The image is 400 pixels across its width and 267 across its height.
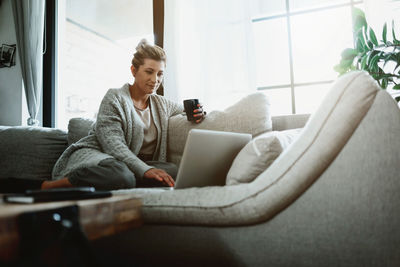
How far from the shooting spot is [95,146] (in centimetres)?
164

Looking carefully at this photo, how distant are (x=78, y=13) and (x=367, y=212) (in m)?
4.04

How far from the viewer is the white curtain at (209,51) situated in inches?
96.4

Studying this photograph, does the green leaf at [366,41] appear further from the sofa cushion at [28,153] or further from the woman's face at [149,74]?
the sofa cushion at [28,153]

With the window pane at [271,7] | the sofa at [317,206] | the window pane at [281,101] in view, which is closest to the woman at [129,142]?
the sofa at [317,206]

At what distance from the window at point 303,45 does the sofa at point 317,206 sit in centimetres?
199

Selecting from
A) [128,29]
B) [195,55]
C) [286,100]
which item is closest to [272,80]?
[286,100]

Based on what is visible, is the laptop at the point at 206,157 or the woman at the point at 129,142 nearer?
the laptop at the point at 206,157

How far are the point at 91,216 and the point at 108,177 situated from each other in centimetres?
80

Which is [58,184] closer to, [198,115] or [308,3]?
[198,115]

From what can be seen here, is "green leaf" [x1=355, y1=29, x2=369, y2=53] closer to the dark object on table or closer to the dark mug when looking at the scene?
the dark mug

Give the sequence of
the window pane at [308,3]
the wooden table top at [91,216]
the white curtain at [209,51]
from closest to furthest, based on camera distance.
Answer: the wooden table top at [91,216], the white curtain at [209,51], the window pane at [308,3]

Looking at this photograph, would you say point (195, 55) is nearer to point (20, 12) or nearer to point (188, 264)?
point (20, 12)

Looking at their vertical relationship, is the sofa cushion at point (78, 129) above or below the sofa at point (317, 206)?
above

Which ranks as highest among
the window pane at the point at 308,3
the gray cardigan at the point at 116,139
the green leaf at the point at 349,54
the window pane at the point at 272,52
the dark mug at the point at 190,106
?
the window pane at the point at 308,3
